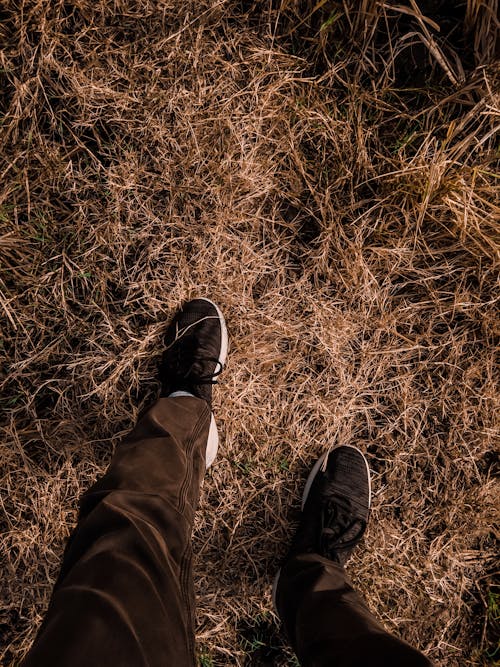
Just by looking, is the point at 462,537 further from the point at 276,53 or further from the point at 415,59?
the point at 276,53

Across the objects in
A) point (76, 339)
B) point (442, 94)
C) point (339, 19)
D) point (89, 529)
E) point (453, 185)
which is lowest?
point (76, 339)

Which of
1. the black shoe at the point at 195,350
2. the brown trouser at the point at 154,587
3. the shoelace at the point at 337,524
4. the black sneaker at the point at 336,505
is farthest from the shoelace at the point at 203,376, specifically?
the shoelace at the point at 337,524

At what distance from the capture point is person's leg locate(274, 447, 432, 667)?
1.01 m

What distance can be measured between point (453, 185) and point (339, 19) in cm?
77

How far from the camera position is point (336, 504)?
5.57ft

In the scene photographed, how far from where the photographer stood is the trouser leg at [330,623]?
967 millimetres

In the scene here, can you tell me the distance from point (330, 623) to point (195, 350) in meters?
0.99

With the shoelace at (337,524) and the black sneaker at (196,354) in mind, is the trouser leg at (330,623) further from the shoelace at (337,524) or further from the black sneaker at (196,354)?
the black sneaker at (196,354)

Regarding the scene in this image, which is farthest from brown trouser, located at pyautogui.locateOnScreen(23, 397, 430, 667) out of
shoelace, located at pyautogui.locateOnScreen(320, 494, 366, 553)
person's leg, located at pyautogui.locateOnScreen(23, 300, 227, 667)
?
shoelace, located at pyautogui.locateOnScreen(320, 494, 366, 553)

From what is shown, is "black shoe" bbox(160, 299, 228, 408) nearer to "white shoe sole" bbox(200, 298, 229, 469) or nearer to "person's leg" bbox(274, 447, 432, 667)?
"white shoe sole" bbox(200, 298, 229, 469)

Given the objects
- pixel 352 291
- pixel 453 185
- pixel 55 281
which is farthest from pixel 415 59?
pixel 55 281

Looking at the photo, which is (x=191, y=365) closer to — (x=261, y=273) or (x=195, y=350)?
(x=195, y=350)

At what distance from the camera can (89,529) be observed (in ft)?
3.45

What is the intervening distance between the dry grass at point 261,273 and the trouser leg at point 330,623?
0.25 m
